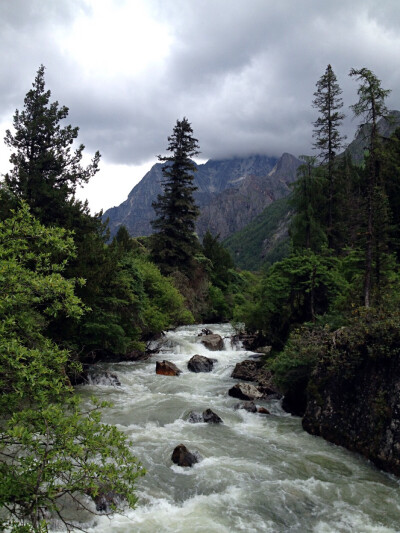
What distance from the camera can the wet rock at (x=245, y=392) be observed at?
16.4 m

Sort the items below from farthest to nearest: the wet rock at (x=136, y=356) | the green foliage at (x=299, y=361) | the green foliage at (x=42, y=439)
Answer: the wet rock at (x=136, y=356)
the green foliage at (x=299, y=361)
the green foliage at (x=42, y=439)

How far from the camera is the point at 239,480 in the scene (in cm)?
935

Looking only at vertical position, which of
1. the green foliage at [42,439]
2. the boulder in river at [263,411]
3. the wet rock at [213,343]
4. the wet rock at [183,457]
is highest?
the green foliage at [42,439]

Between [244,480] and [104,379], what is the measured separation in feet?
35.4

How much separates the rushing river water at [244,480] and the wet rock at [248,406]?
0.83 ft

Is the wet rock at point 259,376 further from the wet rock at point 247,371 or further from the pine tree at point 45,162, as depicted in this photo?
the pine tree at point 45,162

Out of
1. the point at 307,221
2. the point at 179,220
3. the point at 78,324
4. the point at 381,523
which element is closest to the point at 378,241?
the point at 307,221

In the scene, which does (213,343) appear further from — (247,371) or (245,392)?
(245,392)

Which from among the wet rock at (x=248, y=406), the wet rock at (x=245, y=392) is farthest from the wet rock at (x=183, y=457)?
the wet rock at (x=245, y=392)

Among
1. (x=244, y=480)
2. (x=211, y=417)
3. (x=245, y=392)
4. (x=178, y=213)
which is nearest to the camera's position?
(x=244, y=480)

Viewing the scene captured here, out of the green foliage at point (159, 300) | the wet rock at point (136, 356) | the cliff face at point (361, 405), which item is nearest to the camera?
the cliff face at point (361, 405)

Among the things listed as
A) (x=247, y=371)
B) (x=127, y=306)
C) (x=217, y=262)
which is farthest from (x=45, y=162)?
(x=217, y=262)

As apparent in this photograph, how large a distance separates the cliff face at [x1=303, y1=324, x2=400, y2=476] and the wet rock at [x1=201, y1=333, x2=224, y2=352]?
48.8ft

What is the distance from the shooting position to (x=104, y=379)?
1831cm
